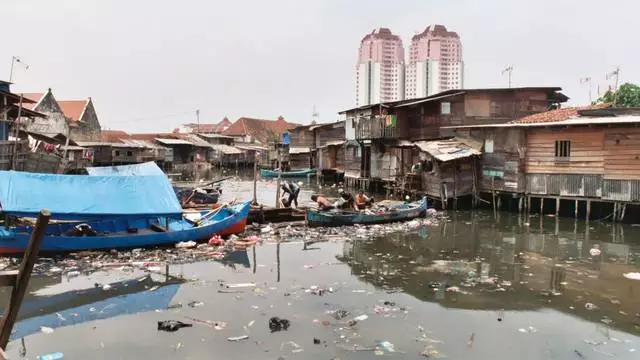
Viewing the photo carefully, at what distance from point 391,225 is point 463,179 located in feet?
24.1

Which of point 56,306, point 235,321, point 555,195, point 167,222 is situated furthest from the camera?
point 555,195

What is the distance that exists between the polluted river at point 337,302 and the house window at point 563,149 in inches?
246

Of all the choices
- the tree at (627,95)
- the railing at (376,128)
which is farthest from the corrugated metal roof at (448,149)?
the tree at (627,95)

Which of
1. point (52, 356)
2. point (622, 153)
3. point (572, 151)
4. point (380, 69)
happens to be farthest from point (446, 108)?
point (380, 69)

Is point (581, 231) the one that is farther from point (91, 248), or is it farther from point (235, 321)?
point (91, 248)

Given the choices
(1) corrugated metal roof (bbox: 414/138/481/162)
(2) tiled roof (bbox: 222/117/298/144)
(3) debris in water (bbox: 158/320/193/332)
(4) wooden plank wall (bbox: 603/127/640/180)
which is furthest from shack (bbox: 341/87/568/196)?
(2) tiled roof (bbox: 222/117/298/144)

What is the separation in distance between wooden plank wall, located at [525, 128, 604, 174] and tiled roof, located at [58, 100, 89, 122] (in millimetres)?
42640

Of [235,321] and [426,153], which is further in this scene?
[426,153]

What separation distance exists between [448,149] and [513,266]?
1211 cm

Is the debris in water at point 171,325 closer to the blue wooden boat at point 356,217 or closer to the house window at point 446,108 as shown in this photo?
the blue wooden boat at point 356,217

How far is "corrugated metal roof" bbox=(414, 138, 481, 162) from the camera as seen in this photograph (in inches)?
938

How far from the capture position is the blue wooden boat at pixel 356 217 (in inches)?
715

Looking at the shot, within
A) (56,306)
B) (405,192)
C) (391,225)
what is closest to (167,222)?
(56,306)

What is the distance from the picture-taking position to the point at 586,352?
774 centimetres
